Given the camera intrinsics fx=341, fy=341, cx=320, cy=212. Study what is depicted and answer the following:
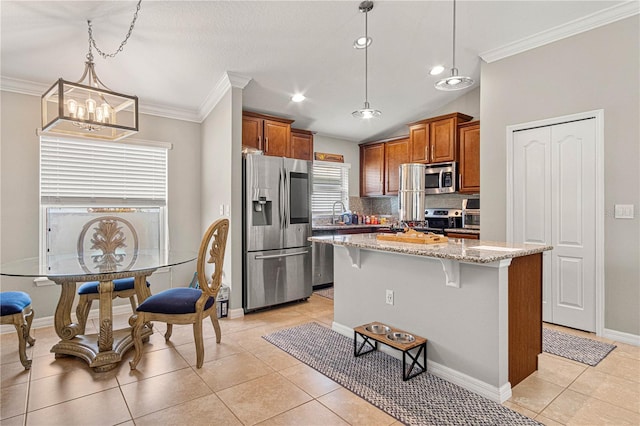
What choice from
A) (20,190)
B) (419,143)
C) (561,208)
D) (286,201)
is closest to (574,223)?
(561,208)

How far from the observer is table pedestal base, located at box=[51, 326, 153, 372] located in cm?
247

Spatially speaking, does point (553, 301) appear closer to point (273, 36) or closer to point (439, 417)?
point (439, 417)

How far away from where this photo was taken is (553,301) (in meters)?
3.43

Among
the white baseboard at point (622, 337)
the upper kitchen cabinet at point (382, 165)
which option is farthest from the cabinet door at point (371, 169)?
the white baseboard at point (622, 337)

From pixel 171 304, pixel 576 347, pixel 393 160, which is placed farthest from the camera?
pixel 393 160

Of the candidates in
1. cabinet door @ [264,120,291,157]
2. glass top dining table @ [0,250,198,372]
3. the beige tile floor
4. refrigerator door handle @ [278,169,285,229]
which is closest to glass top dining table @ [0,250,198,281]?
glass top dining table @ [0,250,198,372]

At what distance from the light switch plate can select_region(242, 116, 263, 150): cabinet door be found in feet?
12.3

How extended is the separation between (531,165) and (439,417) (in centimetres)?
279

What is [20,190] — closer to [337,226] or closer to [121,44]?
[121,44]

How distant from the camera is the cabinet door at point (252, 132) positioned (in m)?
4.27

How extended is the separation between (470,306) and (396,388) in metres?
0.71

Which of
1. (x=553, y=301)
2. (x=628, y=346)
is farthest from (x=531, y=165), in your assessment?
(x=628, y=346)

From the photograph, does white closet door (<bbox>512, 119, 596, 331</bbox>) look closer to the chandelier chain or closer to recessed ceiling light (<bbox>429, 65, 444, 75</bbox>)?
recessed ceiling light (<bbox>429, 65, 444, 75</bbox>)

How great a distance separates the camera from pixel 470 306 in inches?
86.1
